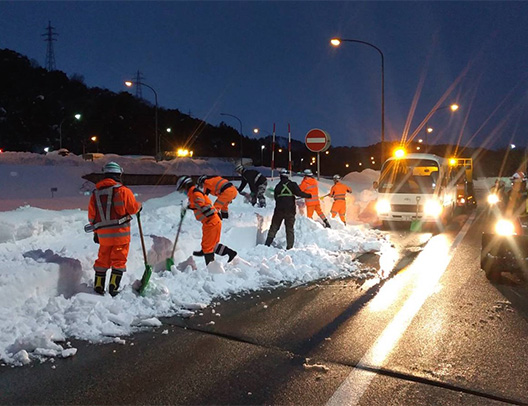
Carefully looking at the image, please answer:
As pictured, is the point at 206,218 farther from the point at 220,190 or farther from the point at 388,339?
the point at 388,339

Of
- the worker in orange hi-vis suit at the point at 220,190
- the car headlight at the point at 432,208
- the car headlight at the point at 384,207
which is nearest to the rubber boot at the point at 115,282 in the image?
the worker in orange hi-vis suit at the point at 220,190

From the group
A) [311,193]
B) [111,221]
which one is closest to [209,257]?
[111,221]

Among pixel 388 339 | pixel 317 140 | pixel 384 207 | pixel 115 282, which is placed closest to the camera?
pixel 388 339

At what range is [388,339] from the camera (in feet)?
17.0

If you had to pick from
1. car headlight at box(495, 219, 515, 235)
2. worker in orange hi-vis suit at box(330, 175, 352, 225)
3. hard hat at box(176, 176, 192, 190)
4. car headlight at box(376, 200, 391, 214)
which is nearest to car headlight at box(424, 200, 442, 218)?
car headlight at box(376, 200, 391, 214)

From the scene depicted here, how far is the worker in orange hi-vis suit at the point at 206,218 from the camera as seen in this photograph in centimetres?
807

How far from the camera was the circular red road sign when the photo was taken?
14334 millimetres

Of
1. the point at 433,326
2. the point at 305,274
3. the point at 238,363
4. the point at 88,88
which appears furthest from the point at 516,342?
the point at 88,88

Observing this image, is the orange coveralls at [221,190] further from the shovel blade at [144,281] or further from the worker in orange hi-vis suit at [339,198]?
the worker in orange hi-vis suit at [339,198]

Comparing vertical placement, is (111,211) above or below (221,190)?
below

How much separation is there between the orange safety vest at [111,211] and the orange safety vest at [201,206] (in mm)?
1632

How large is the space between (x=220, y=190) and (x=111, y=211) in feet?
9.31

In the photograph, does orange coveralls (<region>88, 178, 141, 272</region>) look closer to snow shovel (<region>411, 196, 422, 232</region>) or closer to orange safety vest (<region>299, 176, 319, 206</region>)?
orange safety vest (<region>299, 176, 319, 206</region>)

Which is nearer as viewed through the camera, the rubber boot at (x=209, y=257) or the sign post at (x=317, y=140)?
the rubber boot at (x=209, y=257)
